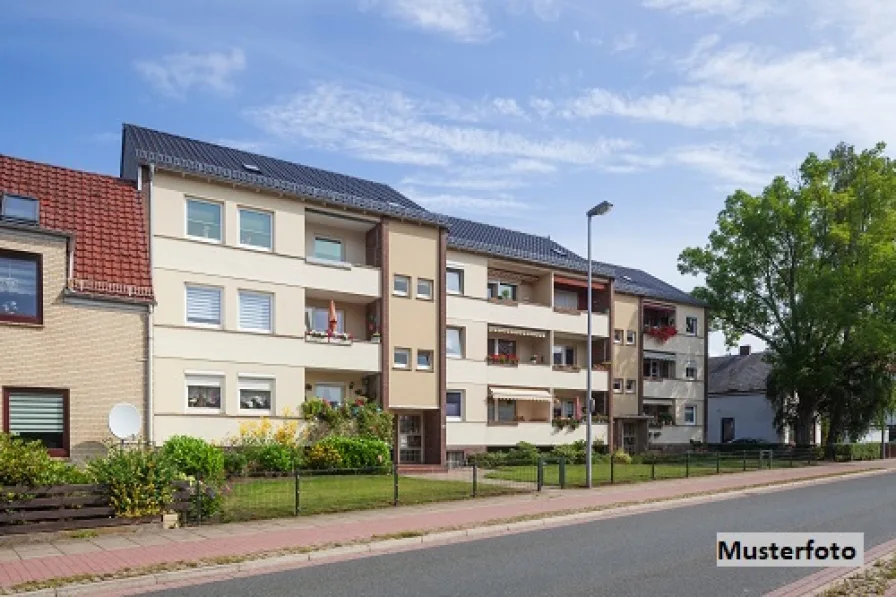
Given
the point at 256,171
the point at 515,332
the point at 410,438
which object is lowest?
the point at 410,438

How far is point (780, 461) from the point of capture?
3675cm

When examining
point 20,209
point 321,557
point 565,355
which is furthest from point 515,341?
point 321,557

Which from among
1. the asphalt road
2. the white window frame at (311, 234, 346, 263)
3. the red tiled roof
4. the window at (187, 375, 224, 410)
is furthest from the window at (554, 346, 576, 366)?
the asphalt road

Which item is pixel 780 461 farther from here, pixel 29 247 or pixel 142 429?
pixel 29 247

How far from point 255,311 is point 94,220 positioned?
19.7 ft

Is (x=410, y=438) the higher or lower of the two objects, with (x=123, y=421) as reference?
lower

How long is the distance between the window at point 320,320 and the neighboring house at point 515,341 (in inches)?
197

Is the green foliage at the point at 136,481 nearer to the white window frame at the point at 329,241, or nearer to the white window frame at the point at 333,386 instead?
the white window frame at the point at 333,386

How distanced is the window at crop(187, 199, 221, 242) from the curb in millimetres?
14600

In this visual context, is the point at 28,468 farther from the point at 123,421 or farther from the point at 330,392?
the point at 330,392

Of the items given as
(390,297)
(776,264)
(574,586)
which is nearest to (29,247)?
(390,297)

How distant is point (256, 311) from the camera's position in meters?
26.3

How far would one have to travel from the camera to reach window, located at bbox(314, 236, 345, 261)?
29281mm

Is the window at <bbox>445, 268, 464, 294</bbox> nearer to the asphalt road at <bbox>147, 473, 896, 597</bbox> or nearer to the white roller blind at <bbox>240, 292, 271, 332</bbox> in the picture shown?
the white roller blind at <bbox>240, 292, 271, 332</bbox>
